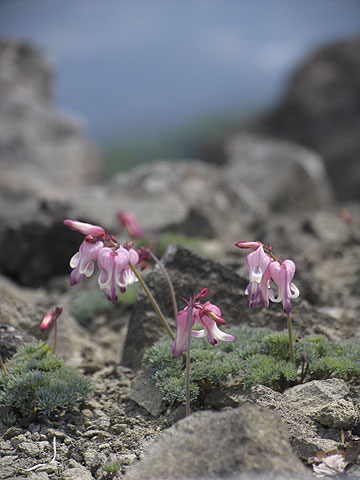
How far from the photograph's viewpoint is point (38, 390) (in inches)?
157

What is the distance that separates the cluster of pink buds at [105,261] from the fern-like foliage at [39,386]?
1.04 metres

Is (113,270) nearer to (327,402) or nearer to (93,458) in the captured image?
(93,458)

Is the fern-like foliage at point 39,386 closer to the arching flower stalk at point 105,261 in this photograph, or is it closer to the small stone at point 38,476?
the small stone at point 38,476

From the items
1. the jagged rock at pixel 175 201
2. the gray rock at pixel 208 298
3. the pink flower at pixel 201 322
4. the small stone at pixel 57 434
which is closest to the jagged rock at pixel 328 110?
the jagged rock at pixel 175 201

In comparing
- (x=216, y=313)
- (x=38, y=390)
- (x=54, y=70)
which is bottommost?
(x=38, y=390)

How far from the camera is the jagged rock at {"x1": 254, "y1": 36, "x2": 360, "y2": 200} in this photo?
2438 cm

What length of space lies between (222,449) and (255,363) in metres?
1.33

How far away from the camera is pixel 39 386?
4.04 metres

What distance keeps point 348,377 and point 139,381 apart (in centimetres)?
188

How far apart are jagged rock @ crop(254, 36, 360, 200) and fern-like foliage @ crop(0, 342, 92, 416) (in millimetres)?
20960

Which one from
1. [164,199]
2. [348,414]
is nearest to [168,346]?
[348,414]

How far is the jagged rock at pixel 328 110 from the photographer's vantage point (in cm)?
2438

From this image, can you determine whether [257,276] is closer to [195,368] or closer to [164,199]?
[195,368]

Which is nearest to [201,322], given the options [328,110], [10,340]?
[10,340]
